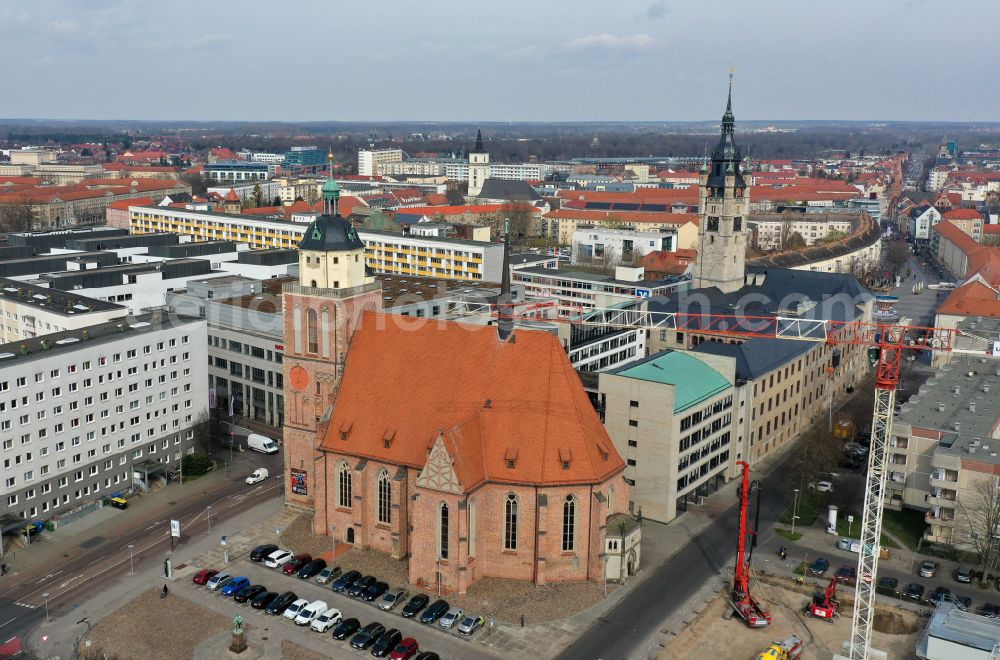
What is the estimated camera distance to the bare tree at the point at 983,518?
61.1 m

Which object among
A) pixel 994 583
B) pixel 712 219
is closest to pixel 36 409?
pixel 994 583

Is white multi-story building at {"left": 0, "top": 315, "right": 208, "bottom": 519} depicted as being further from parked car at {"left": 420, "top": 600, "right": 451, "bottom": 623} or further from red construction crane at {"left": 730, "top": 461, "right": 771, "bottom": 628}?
red construction crane at {"left": 730, "top": 461, "right": 771, "bottom": 628}

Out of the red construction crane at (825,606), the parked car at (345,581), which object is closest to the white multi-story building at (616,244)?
the red construction crane at (825,606)

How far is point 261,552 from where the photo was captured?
6122 cm

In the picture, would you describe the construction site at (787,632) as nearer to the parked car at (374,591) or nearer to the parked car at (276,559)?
the parked car at (374,591)

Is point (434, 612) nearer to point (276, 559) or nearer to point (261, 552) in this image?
point (276, 559)

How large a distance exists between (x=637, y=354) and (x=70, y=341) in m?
54.9

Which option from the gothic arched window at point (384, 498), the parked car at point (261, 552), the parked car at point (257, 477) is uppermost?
the gothic arched window at point (384, 498)

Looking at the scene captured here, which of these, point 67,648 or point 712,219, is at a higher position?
point 712,219

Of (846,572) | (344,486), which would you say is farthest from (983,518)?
(344,486)

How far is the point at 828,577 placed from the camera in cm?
6119

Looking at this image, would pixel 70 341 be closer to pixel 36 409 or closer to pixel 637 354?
pixel 36 409

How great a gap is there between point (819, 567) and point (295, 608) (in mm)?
34159

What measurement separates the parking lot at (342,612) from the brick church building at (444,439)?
401 centimetres
